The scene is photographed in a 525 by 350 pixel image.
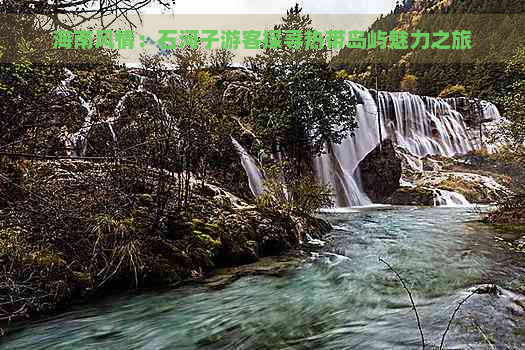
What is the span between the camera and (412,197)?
19703 mm

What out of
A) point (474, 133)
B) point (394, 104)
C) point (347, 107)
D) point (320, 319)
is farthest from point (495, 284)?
point (474, 133)

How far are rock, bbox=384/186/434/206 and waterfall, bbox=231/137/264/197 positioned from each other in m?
9.21

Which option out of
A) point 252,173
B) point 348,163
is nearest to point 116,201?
point 252,173

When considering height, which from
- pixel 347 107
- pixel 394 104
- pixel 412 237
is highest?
pixel 394 104

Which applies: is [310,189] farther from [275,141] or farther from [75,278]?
[75,278]

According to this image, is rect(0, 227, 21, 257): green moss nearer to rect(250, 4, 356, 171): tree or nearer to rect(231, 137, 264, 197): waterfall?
rect(231, 137, 264, 197): waterfall

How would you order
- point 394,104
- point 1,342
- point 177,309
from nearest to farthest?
1. point 1,342
2. point 177,309
3. point 394,104

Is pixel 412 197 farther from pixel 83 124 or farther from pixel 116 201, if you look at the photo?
pixel 116 201

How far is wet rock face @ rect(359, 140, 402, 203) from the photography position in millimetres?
20672

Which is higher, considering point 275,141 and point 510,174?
point 275,141

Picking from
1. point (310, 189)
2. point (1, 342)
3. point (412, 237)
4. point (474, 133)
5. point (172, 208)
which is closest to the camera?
point (1, 342)

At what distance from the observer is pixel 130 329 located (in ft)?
14.6

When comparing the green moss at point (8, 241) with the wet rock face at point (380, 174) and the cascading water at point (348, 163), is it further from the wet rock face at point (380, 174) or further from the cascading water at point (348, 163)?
the wet rock face at point (380, 174)

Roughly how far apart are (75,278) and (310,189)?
707 cm
